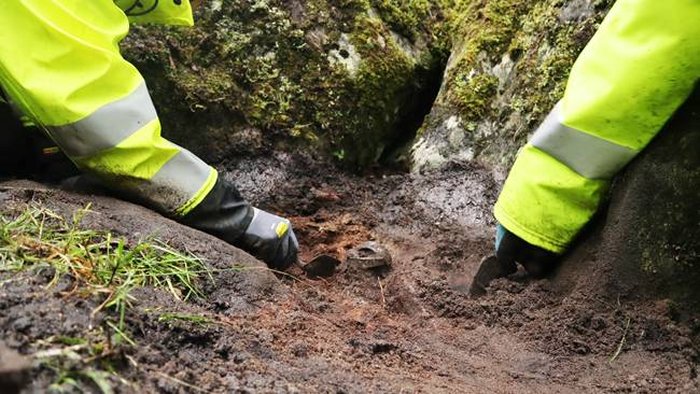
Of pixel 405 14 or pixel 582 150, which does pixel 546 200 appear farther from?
pixel 405 14

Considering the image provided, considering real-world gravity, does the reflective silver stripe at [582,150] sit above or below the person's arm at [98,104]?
above

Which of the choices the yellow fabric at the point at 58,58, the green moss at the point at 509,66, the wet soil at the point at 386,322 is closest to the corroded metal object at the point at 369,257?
the wet soil at the point at 386,322

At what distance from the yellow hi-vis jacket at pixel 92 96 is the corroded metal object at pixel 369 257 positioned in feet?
2.19

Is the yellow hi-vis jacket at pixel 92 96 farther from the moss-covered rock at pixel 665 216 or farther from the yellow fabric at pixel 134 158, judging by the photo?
the moss-covered rock at pixel 665 216

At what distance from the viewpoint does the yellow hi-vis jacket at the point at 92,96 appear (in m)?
2.17

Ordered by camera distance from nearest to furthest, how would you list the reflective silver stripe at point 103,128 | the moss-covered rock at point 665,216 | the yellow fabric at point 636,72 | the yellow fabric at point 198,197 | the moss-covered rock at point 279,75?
the yellow fabric at point 636,72 → the moss-covered rock at point 665,216 → the reflective silver stripe at point 103,128 → the yellow fabric at point 198,197 → the moss-covered rock at point 279,75

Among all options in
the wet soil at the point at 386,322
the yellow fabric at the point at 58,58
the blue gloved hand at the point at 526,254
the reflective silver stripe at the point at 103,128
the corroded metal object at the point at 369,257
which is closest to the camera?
the wet soil at the point at 386,322

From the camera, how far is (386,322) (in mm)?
2291

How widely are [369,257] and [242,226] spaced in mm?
529

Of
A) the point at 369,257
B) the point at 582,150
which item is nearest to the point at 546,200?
the point at 582,150

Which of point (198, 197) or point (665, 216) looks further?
point (198, 197)

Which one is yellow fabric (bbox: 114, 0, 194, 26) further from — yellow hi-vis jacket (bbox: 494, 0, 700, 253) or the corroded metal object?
yellow hi-vis jacket (bbox: 494, 0, 700, 253)

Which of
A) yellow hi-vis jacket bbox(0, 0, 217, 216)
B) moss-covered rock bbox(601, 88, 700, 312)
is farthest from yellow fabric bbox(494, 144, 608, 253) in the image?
yellow hi-vis jacket bbox(0, 0, 217, 216)

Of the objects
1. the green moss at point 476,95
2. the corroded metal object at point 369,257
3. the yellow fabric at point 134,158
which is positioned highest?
the green moss at point 476,95
